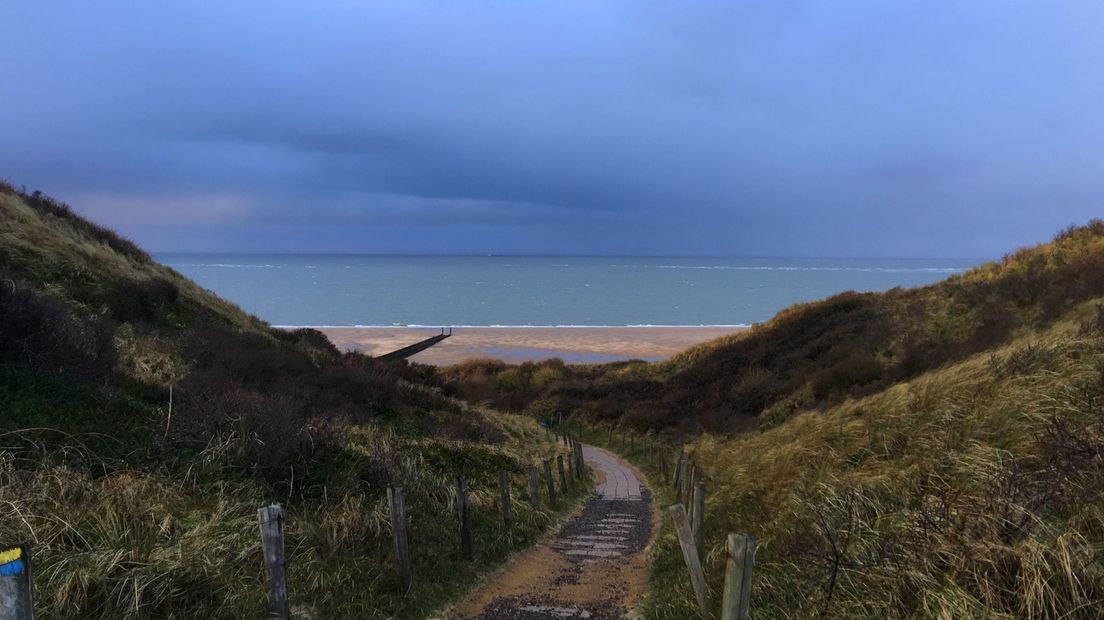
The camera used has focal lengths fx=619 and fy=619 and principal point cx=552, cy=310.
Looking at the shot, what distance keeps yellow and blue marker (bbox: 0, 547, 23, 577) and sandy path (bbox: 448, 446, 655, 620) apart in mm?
4906

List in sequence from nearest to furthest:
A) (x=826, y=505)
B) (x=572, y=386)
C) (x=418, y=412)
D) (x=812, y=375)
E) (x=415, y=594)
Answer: (x=826, y=505), (x=415, y=594), (x=418, y=412), (x=812, y=375), (x=572, y=386)

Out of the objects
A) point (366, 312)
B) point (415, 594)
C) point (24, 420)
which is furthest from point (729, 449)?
point (366, 312)

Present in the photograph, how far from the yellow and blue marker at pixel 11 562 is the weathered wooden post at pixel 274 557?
229 cm

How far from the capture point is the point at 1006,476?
515cm

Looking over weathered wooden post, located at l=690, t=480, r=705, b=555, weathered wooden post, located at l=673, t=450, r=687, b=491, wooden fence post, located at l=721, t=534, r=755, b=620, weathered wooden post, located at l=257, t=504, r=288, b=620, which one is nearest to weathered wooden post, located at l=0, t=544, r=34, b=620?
weathered wooden post, located at l=257, t=504, r=288, b=620

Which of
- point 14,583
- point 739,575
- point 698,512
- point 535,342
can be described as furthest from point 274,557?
point 535,342

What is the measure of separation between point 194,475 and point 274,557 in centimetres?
318

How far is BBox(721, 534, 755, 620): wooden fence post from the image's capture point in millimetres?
3871

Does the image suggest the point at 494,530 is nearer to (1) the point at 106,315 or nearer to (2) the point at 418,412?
(2) the point at 418,412

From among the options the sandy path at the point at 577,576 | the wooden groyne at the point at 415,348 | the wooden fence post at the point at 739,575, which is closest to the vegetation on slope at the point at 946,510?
the sandy path at the point at 577,576

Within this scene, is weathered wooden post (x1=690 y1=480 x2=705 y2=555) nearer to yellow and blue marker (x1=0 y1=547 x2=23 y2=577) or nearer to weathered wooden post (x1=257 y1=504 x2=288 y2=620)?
weathered wooden post (x1=257 y1=504 x2=288 y2=620)

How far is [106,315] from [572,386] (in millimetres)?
27409

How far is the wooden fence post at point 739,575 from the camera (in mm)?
3871

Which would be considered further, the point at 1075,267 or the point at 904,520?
the point at 1075,267
